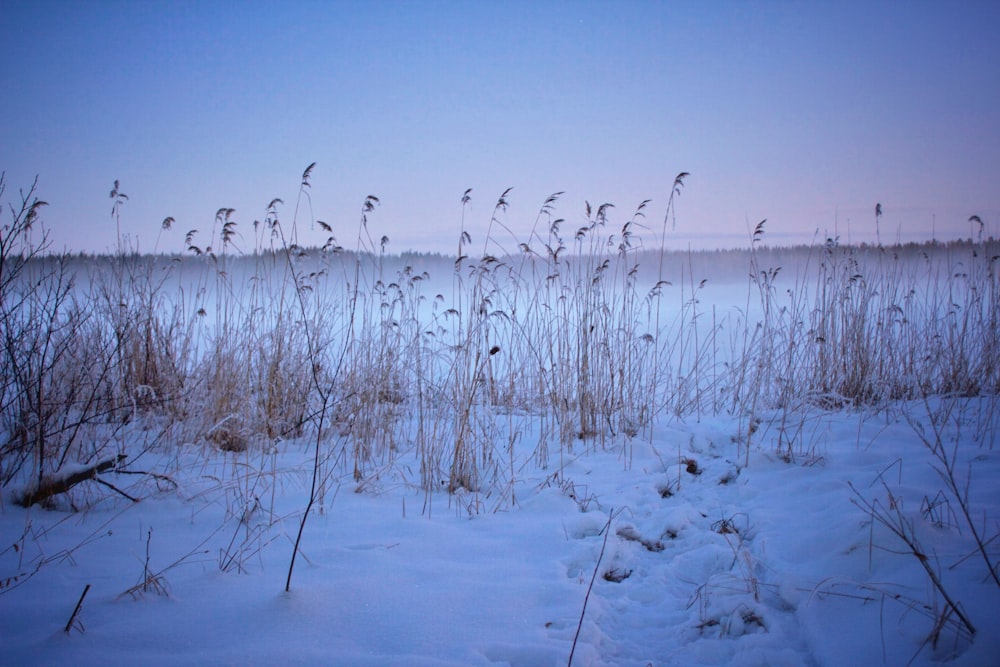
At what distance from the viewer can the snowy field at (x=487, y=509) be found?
4.42ft

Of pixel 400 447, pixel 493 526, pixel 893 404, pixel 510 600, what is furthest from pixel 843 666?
pixel 893 404

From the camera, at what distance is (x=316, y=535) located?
207cm

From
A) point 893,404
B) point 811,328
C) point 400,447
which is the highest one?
point 811,328

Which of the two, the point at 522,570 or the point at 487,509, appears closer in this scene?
the point at 522,570

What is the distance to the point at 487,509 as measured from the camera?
2.46m

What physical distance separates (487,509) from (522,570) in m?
0.68

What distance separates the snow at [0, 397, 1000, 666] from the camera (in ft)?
4.27

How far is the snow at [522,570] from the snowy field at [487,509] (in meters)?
0.01

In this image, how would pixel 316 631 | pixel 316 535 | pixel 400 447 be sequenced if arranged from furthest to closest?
pixel 400 447, pixel 316 535, pixel 316 631

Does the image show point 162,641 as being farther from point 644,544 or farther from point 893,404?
point 893,404

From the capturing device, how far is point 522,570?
5.91 ft

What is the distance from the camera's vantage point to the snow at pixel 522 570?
130 cm

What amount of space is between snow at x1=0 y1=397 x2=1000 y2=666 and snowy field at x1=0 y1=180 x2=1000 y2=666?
1 cm

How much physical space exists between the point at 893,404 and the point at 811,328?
108 cm
